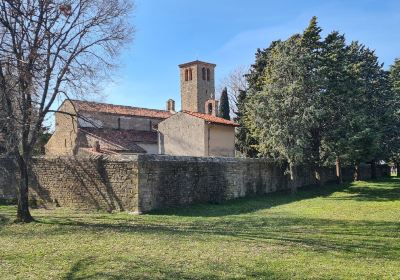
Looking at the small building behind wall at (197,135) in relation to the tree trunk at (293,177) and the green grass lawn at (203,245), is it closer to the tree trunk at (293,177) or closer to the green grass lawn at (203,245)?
the tree trunk at (293,177)

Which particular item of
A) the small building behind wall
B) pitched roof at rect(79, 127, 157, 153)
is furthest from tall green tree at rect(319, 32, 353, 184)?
pitched roof at rect(79, 127, 157, 153)

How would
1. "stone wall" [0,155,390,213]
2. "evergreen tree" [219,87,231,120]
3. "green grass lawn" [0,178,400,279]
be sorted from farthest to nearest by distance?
"evergreen tree" [219,87,231,120] → "stone wall" [0,155,390,213] → "green grass lawn" [0,178,400,279]

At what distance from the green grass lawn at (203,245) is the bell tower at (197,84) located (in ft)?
159

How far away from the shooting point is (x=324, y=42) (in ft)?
101

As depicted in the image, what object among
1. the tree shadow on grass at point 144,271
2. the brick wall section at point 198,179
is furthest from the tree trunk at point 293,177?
the tree shadow on grass at point 144,271

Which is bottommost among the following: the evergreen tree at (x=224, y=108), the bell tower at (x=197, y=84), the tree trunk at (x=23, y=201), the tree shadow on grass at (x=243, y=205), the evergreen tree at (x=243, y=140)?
the tree shadow on grass at (x=243, y=205)

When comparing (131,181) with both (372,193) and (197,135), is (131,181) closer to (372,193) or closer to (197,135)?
(372,193)

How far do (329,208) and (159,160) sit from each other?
788 centimetres

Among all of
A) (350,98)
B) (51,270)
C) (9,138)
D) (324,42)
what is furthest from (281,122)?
(51,270)

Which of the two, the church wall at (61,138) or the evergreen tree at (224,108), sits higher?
the evergreen tree at (224,108)

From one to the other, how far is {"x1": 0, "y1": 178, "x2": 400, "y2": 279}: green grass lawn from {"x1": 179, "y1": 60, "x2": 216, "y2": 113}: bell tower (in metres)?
48.6

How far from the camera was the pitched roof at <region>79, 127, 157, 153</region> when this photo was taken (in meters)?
35.1

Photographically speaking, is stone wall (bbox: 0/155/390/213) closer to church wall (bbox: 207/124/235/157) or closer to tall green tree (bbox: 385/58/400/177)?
church wall (bbox: 207/124/235/157)

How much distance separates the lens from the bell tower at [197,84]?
65.2 m
